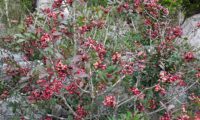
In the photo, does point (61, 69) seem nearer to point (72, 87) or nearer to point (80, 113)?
point (72, 87)

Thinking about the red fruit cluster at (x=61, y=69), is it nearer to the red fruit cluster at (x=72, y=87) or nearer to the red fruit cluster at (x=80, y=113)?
the red fruit cluster at (x=72, y=87)

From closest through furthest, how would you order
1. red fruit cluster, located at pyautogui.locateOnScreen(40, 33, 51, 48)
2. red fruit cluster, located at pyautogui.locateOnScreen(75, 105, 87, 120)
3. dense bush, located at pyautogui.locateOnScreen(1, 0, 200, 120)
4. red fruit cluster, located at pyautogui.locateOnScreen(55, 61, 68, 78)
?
1. red fruit cluster, located at pyautogui.locateOnScreen(55, 61, 68, 78)
2. red fruit cluster, located at pyautogui.locateOnScreen(40, 33, 51, 48)
3. dense bush, located at pyautogui.locateOnScreen(1, 0, 200, 120)
4. red fruit cluster, located at pyautogui.locateOnScreen(75, 105, 87, 120)

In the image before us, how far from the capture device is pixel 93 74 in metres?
2.95

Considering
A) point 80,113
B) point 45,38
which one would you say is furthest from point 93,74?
point 45,38

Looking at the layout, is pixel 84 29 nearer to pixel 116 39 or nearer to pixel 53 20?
pixel 53 20

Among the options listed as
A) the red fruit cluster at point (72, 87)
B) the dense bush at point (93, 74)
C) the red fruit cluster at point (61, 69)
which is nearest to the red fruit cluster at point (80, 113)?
the dense bush at point (93, 74)

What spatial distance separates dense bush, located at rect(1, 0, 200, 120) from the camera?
2.58m

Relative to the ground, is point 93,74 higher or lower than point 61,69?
lower

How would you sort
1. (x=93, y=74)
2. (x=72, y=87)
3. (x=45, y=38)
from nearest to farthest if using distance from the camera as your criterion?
(x=45, y=38) → (x=72, y=87) → (x=93, y=74)

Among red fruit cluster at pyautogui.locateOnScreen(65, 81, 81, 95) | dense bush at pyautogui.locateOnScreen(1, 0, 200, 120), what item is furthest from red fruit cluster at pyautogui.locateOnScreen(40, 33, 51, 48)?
red fruit cluster at pyautogui.locateOnScreen(65, 81, 81, 95)

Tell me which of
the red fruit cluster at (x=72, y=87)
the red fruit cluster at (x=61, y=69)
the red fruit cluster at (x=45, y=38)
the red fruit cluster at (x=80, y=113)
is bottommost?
the red fruit cluster at (x=80, y=113)

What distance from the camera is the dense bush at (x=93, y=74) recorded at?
2.58m

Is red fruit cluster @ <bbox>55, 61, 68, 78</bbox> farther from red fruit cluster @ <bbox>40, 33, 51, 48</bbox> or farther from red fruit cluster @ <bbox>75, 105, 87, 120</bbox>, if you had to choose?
red fruit cluster @ <bbox>75, 105, 87, 120</bbox>

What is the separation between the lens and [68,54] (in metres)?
2.84
